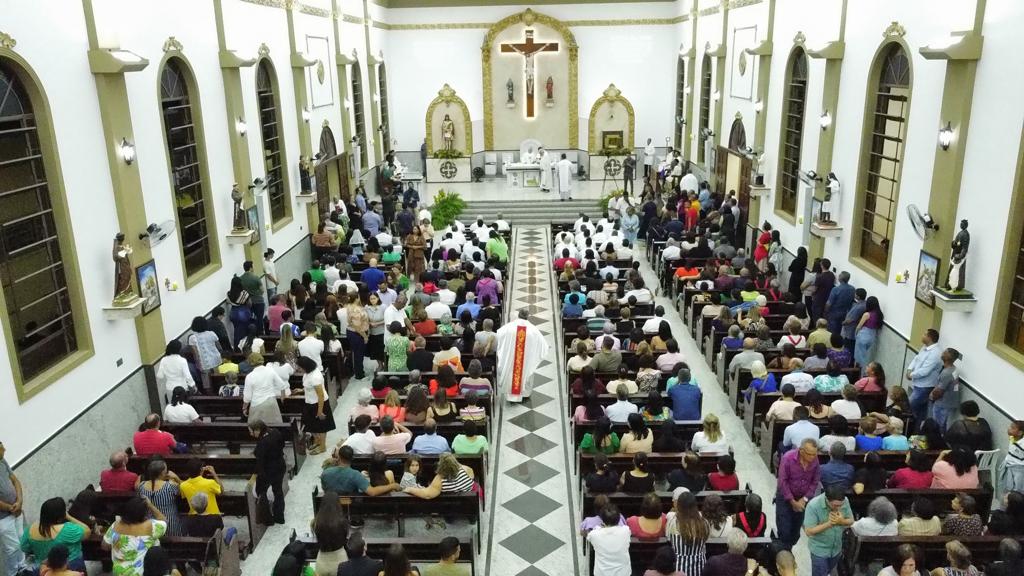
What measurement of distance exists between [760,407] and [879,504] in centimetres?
325

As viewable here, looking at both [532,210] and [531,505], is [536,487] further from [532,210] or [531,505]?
[532,210]

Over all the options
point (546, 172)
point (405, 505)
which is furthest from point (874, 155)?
point (546, 172)

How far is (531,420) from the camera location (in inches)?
420

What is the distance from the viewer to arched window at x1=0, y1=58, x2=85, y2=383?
25.5 feet

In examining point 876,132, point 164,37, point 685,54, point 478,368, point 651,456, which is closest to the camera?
point 651,456

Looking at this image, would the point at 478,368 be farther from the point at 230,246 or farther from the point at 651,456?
the point at 230,246

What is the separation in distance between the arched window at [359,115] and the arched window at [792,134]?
11.8 meters

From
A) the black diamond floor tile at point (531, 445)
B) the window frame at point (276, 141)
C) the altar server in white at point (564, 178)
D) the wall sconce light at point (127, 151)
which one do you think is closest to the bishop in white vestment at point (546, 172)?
the altar server in white at point (564, 178)

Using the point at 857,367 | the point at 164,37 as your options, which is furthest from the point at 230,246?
the point at 857,367

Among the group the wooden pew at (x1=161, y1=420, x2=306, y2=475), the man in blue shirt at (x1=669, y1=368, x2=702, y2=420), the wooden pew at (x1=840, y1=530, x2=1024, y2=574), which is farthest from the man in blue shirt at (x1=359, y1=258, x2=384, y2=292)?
the wooden pew at (x1=840, y1=530, x2=1024, y2=574)

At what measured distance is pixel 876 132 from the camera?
11.7 meters

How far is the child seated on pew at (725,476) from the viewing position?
23.4 feet

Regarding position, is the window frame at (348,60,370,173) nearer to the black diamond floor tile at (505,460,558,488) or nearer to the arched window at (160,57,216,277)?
the arched window at (160,57,216,277)

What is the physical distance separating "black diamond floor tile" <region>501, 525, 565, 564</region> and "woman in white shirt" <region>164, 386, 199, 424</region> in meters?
3.89
